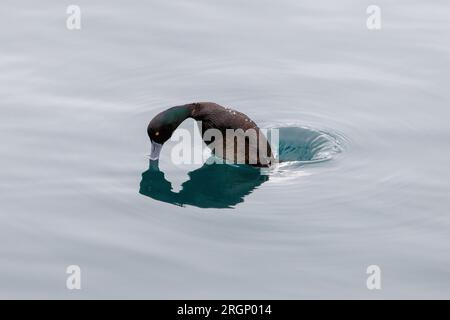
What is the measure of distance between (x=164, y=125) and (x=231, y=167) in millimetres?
1082

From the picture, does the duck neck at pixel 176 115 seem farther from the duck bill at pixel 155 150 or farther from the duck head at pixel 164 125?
the duck bill at pixel 155 150

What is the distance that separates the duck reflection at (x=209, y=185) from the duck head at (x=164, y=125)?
223 mm

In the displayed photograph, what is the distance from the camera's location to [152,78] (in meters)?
16.2

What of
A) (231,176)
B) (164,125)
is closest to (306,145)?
(231,176)

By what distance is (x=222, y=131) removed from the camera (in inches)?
554

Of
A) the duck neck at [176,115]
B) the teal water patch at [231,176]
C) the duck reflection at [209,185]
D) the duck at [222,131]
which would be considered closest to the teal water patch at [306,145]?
the teal water patch at [231,176]

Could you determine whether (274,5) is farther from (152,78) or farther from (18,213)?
(18,213)

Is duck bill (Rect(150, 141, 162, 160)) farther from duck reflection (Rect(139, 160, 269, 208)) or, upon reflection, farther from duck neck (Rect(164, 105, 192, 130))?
duck neck (Rect(164, 105, 192, 130))

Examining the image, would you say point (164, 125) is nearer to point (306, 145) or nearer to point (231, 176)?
point (231, 176)

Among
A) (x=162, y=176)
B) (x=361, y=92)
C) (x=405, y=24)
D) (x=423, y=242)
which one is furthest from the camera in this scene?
(x=405, y=24)

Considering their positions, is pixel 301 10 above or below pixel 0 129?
above
